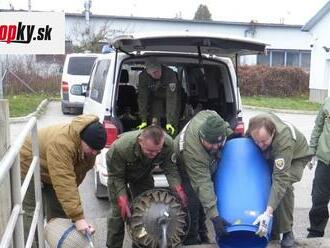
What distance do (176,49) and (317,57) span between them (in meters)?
19.8

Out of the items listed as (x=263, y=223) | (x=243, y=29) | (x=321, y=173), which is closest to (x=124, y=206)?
(x=263, y=223)

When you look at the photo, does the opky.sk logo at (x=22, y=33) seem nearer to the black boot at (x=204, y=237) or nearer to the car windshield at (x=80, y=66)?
the black boot at (x=204, y=237)

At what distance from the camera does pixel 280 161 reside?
12.9 ft

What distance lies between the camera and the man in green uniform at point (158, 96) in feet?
20.2

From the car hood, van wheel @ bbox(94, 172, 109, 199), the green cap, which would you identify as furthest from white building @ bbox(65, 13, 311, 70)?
the green cap

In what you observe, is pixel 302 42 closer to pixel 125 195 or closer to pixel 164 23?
pixel 164 23

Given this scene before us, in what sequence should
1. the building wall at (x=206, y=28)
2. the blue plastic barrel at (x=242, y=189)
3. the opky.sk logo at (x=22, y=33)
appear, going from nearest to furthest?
the blue plastic barrel at (x=242, y=189) < the opky.sk logo at (x=22, y=33) < the building wall at (x=206, y=28)

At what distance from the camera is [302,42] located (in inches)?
1318

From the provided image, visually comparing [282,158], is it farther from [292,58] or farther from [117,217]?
[292,58]

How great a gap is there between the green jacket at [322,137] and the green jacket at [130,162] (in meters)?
1.40

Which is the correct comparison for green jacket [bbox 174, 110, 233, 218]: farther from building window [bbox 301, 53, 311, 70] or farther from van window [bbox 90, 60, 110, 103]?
building window [bbox 301, 53, 311, 70]

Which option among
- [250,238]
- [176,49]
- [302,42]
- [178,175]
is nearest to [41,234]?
[178,175]

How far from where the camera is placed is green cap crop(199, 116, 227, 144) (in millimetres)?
3846

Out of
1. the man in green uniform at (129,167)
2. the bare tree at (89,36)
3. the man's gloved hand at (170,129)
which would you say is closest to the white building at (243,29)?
the bare tree at (89,36)
